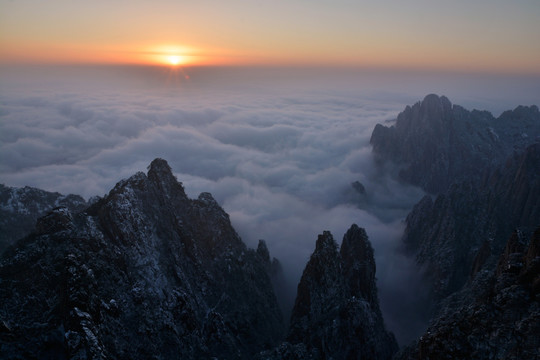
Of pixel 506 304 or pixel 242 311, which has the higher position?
pixel 506 304

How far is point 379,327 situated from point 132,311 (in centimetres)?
4665

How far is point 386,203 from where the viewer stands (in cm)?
19512

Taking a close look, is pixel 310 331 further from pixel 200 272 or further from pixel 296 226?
pixel 296 226

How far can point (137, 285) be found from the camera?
46.6m

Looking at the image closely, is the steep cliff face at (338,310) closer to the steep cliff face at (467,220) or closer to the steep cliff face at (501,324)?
the steep cliff face at (501,324)

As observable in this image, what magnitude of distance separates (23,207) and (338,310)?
12149 cm

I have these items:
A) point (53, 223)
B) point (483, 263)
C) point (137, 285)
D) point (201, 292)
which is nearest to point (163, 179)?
point (53, 223)

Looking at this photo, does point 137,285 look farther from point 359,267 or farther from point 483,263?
point 483,263

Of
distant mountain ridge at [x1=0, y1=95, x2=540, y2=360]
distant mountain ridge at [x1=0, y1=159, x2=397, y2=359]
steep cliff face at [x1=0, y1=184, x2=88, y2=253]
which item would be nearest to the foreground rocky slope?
distant mountain ridge at [x1=0, y1=95, x2=540, y2=360]

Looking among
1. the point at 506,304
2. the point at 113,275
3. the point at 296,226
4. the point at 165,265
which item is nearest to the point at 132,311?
the point at 113,275

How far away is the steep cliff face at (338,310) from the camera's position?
179ft

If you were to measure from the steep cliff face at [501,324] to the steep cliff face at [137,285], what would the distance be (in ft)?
115

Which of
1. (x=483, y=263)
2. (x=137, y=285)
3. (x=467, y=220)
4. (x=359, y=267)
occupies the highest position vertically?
(x=137, y=285)

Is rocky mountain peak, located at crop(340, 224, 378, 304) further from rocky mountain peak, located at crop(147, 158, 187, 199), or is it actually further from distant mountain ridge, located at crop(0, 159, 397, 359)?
rocky mountain peak, located at crop(147, 158, 187, 199)
